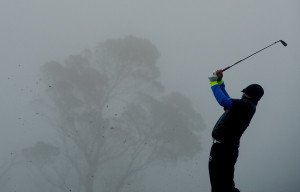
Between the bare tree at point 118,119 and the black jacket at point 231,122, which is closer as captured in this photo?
the black jacket at point 231,122

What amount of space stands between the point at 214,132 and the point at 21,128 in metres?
65.2

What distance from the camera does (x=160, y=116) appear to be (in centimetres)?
3747

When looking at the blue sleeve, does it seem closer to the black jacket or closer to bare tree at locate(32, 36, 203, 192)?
the black jacket

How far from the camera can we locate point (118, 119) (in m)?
38.3

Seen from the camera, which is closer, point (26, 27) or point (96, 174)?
point (96, 174)

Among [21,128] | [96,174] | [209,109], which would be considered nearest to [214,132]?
[96,174]

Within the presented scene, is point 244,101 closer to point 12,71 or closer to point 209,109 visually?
point 209,109

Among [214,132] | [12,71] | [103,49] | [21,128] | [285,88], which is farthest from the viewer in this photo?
[285,88]

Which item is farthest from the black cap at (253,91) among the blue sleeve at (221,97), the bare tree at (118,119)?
the bare tree at (118,119)

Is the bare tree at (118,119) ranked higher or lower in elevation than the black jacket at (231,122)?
higher

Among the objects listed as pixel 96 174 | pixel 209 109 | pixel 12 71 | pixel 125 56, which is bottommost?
pixel 96 174

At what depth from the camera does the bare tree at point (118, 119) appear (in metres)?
35.9

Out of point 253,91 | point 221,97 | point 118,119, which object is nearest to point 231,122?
point 221,97

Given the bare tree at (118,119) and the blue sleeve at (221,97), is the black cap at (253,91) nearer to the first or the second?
the blue sleeve at (221,97)
